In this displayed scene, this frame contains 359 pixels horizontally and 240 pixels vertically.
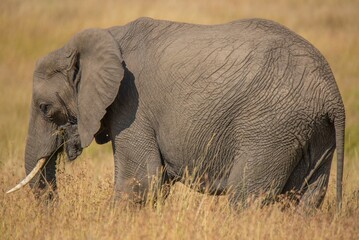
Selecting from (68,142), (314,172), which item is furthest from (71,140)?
(314,172)

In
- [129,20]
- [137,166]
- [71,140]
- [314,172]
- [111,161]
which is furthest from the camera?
[129,20]

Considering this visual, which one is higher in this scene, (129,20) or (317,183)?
(129,20)

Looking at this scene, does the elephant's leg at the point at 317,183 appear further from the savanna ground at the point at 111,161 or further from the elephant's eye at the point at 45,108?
the elephant's eye at the point at 45,108

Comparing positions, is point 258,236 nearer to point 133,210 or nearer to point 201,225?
point 201,225

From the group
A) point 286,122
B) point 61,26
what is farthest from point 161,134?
point 61,26

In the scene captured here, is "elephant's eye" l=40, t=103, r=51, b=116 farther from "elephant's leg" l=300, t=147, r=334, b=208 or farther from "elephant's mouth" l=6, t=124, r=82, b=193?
"elephant's leg" l=300, t=147, r=334, b=208

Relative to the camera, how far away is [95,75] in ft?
23.7

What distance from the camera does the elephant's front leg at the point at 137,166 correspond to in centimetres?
712

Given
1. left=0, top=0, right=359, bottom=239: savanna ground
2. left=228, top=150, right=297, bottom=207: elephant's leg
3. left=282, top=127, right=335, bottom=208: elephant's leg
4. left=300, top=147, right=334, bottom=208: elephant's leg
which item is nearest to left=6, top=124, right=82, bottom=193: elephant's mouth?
left=0, top=0, right=359, bottom=239: savanna ground

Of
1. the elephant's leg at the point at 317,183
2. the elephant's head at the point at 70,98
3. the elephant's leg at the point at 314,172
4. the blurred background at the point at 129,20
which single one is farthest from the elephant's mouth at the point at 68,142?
the blurred background at the point at 129,20

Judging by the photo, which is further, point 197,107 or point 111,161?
point 111,161

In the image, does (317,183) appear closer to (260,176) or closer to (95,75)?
(260,176)

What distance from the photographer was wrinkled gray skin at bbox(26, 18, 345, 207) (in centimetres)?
670

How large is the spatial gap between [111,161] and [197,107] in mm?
3711
